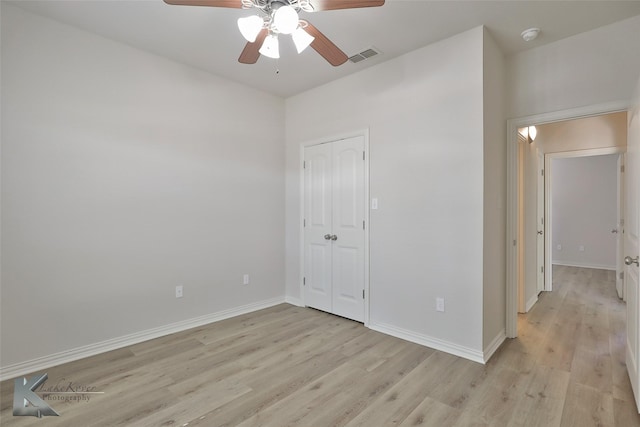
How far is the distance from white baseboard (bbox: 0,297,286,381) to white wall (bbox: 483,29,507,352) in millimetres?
2593

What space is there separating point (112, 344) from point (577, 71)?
469 centimetres

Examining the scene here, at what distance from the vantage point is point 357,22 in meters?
2.49

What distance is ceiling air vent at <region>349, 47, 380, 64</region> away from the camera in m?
2.91

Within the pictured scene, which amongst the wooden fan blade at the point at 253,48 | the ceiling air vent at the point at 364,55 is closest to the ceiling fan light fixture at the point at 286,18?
the wooden fan blade at the point at 253,48

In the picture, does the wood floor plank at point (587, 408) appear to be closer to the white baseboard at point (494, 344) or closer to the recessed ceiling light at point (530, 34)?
the white baseboard at point (494, 344)

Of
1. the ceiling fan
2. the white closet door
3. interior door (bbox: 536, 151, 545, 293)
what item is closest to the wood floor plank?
the white closet door

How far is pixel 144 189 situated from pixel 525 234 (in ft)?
14.1

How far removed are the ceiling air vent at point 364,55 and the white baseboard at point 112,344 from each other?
302 centimetres

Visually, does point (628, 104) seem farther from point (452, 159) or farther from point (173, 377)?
point (173, 377)

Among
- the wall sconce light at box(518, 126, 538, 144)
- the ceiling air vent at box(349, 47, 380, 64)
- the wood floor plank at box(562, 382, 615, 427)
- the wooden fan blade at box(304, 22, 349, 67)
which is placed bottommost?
the wood floor plank at box(562, 382, 615, 427)

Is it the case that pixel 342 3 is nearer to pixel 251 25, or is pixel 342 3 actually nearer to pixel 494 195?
pixel 251 25

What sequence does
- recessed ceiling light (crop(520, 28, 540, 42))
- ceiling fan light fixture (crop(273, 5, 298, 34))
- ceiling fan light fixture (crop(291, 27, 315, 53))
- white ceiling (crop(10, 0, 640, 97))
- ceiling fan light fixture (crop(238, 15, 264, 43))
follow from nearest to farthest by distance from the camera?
ceiling fan light fixture (crop(273, 5, 298, 34)) < ceiling fan light fixture (crop(238, 15, 264, 43)) < ceiling fan light fixture (crop(291, 27, 315, 53)) < white ceiling (crop(10, 0, 640, 97)) < recessed ceiling light (crop(520, 28, 540, 42))

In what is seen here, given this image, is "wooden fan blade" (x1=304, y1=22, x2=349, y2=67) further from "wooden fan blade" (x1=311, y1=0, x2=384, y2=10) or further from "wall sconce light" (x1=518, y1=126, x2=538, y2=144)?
"wall sconce light" (x1=518, y1=126, x2=538, y2=144)

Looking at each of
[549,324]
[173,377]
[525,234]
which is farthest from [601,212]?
[173,377]
